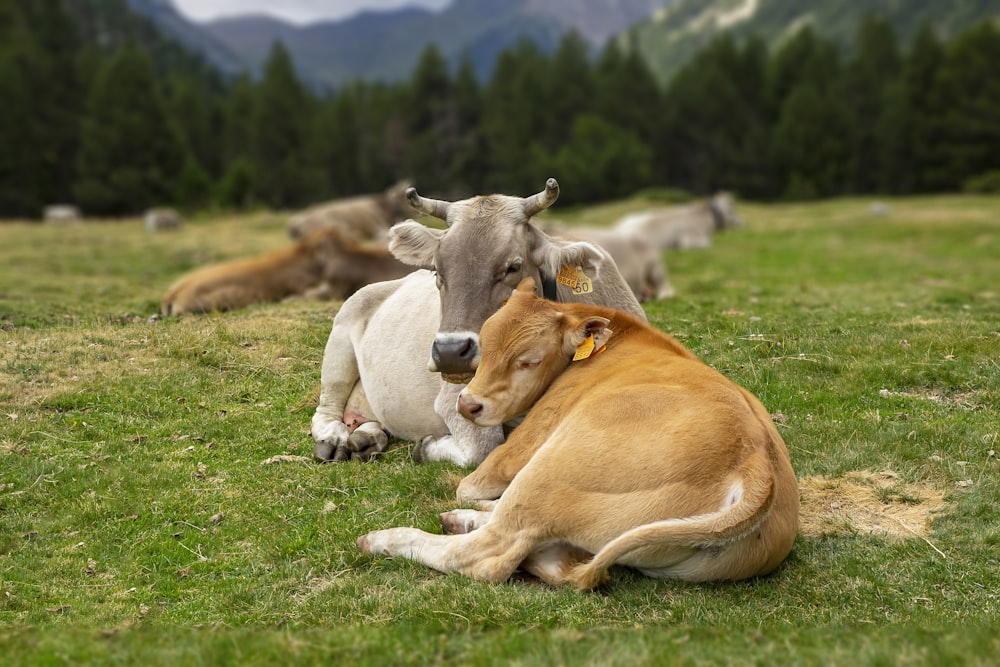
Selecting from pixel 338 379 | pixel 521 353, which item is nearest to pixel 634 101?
pixel 338 379

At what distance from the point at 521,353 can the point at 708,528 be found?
1.81m

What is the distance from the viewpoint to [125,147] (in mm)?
62000

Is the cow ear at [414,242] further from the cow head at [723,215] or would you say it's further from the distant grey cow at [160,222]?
the distant grey cow at [160,222]

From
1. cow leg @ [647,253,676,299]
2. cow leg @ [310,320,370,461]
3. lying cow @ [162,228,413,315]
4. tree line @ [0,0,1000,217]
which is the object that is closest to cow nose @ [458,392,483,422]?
cow leg @ [310,320,370,461]

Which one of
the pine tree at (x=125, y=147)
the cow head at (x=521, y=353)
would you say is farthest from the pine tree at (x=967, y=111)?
the cow head at (x=521, y=353)

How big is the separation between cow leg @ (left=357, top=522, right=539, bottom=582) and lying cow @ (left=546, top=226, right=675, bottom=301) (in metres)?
11.7

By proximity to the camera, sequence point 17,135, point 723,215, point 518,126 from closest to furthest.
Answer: point 723,215, point 17,135, point 518,126

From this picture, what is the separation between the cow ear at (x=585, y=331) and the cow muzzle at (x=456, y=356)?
2.10 ft

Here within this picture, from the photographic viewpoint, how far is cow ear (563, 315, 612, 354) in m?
6.01

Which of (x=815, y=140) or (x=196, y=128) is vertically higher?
(x=815, y=140)

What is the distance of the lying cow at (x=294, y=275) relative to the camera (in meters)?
15.0

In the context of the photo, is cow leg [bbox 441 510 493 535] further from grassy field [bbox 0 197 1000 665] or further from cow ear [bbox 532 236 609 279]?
cow ear [bbox 532 236 609 279]

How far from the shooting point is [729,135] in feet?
235

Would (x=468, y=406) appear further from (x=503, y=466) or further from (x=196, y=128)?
(x=196, y=128)
